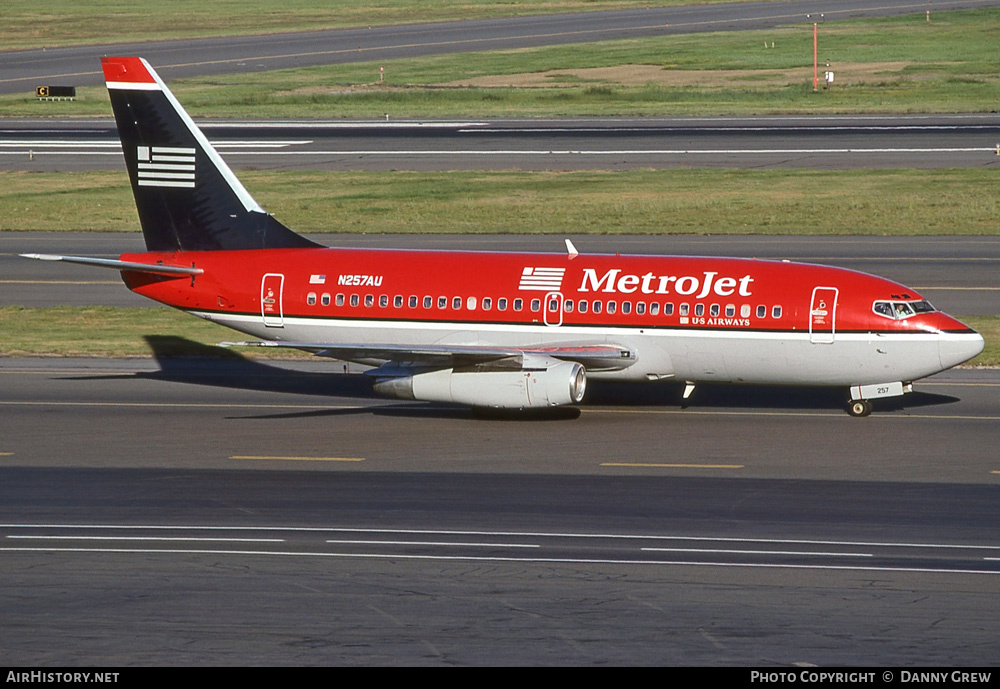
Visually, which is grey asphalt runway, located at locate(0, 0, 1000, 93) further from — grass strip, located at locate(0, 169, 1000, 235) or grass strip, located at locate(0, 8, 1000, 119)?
grass strip, located at locate(0, 169, 1000, 235)

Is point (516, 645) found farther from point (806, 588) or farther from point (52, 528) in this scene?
point (52, 528)

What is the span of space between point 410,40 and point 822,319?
11866 cm

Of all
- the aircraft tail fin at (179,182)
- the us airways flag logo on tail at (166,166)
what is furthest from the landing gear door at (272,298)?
the us airways flag logo on tail at (166,166)

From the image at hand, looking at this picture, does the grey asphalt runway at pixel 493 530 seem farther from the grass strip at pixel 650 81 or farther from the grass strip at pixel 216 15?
the grass strip at pixel 216 15

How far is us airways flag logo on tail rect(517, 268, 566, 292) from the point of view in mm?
37562

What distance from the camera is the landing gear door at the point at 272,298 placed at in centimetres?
3934

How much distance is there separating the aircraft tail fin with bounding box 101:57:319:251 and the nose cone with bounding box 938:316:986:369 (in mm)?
17712

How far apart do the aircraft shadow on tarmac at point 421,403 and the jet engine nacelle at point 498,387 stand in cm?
171

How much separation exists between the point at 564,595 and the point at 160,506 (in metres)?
10.00

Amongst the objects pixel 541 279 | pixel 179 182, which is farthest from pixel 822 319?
pixel 179 182

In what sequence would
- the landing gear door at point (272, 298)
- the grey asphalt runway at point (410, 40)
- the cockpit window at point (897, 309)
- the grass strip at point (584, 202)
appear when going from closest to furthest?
the cockpit window at point (897, 309)
the landing gear door at point (272, 298)
the grass strip at point (584, 202)
the grey asphalt runway at point (410, 40)

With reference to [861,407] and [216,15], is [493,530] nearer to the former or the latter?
[861,407]

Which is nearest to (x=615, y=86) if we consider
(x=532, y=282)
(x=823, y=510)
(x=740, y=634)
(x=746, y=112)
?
(x=746, y=112)

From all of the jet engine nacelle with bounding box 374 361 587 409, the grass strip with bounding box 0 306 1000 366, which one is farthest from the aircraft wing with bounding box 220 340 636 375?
the grass strip with bounding box 0 306 1000 366
